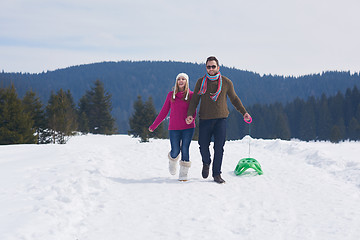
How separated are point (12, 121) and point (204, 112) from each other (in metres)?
20.0

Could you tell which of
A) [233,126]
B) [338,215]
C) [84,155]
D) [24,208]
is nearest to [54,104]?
[84,155]

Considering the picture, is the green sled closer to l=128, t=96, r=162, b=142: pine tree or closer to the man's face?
the man's face

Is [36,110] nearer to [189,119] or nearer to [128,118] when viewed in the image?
[189,119]

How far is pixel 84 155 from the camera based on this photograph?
7.88 m

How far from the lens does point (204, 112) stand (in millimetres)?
5844

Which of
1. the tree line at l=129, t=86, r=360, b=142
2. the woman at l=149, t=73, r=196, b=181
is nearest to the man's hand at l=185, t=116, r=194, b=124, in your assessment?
the woman at l=149, t=73, r=196, b=181

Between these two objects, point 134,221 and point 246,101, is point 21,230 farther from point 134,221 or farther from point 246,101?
point 246,101

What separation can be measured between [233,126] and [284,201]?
85.9 meters

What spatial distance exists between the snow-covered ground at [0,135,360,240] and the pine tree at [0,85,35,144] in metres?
14.9

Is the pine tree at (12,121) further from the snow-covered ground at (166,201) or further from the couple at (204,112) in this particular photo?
the couple at (204,112)

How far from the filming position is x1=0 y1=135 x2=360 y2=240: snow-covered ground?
3510 mm

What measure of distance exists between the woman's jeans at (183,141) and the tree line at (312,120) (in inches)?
2680

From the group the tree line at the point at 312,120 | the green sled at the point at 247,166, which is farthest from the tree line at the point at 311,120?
the green sled at the point at 247,166

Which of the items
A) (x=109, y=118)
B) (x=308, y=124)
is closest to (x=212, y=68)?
(x=109, y=118)
